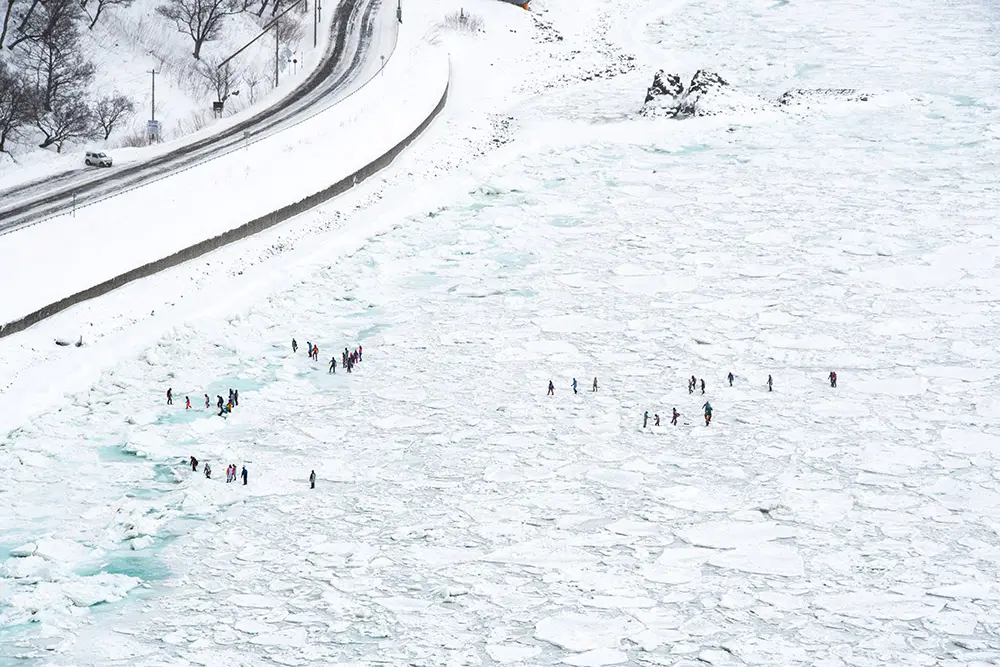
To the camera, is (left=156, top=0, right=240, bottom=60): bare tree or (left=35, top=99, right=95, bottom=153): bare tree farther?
(left=156, top=0, right=240, bottom=60): bare tree

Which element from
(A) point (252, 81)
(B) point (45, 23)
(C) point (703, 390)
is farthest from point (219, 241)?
(A) point (252, 81)

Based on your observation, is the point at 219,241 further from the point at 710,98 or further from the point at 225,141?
the point at 710,98

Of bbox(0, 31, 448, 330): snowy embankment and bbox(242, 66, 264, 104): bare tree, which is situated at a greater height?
bbox(242, 66, 264, 104): bare tree

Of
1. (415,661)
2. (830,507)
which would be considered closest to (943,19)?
(830,507)

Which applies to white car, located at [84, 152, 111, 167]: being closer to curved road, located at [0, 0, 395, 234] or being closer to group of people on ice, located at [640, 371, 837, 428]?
curved road, located at [0, 0, 395, 234]

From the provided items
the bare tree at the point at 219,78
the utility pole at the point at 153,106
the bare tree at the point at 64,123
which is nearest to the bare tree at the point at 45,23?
the bare tree at the point at 64,123

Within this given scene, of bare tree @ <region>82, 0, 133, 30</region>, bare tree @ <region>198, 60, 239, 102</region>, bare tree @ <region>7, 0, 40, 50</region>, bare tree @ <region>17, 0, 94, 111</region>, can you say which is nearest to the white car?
bare tree @ <region>17, 0, 94, 111</region>
